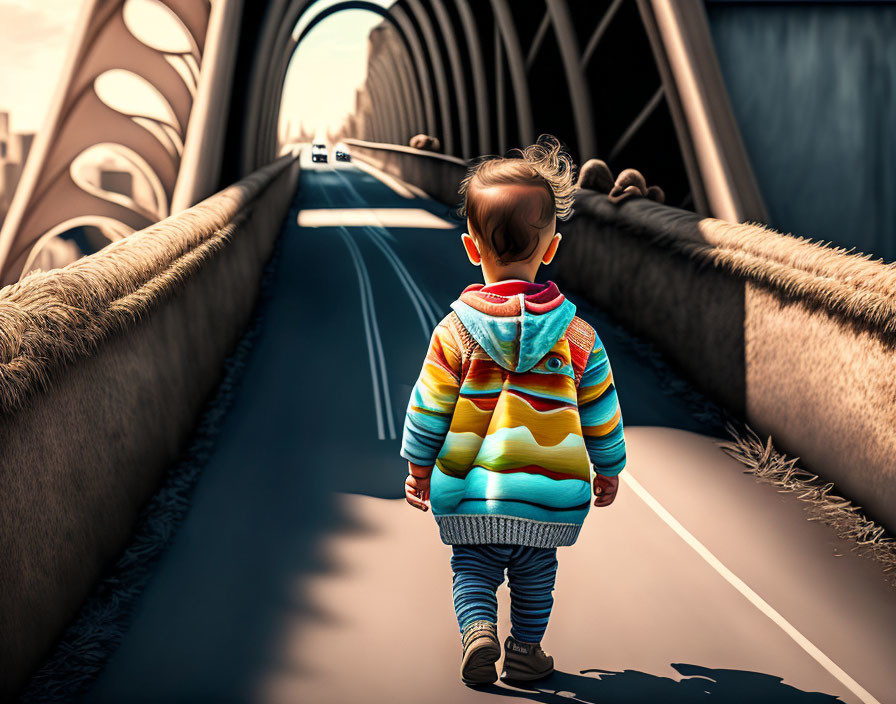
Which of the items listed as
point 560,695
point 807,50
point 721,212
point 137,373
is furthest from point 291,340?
point 807,50

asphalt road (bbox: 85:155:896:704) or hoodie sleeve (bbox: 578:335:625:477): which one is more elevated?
hoodie sleeve (bbox: 578:335:625:477)

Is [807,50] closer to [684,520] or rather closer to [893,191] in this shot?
[893,191]

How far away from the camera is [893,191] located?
13.0 meters

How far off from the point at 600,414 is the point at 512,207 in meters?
0.96

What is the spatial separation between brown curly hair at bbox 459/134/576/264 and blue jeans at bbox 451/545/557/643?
1178mm

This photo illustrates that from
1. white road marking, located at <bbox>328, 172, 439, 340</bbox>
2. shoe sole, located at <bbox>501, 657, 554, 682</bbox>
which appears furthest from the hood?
white road marking, located at <bbox>328, 172, 439, 340</bbox>

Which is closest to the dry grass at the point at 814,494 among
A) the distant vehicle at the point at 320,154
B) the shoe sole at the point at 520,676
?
the shoe sole at the point at 520,676

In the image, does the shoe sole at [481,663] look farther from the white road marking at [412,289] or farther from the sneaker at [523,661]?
the white road marking at [412,289]

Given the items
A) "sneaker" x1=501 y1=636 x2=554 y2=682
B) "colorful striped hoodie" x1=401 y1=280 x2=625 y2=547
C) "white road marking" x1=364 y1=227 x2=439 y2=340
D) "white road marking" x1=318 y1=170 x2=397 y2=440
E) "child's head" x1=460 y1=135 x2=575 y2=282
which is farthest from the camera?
"white road marking" x1=364 y1=227 x2=439 y2=340

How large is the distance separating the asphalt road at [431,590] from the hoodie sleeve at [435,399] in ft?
4.34

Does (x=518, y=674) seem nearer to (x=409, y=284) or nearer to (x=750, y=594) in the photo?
(x=750, y=594)

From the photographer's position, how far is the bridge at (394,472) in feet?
13.2

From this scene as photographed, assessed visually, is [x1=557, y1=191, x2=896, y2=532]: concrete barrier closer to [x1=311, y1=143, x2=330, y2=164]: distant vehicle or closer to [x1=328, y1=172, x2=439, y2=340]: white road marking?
[x1=328, y1=172, x2=439, y2=340]: white road marking

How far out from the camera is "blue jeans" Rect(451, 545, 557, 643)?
3.35 metres
